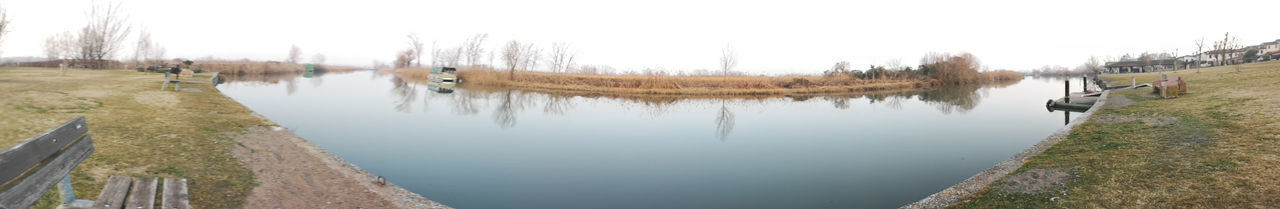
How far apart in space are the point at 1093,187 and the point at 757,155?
435cm

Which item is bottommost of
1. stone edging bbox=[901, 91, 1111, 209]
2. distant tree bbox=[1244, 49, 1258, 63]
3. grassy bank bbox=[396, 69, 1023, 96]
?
stone edging bbox=[901, 91, 1111, 209]

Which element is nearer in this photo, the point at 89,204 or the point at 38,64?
the point at 89,204

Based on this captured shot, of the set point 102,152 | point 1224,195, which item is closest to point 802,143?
point 1224,195

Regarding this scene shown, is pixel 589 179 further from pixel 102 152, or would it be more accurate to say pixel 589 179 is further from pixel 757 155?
pixel 102 152

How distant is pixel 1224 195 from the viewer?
4.99 meters

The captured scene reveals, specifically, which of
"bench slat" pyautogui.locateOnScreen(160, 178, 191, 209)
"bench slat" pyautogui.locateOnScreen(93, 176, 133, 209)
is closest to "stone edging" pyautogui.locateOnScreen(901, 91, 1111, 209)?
"bench slat" pyautogui.locateOnScreen(160, 178, 191, 209)

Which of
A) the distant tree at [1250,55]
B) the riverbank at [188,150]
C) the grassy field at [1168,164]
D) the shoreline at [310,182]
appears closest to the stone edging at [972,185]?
the grassy field at [1168,164]

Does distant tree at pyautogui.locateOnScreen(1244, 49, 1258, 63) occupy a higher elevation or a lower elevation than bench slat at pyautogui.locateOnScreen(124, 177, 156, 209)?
higher

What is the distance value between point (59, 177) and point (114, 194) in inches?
38.6

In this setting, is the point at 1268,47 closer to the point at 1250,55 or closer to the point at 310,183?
the point at 1250,55

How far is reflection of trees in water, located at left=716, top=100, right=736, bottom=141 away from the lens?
11544 millimetres

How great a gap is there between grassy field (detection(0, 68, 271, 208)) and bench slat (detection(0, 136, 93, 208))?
1.64 meters

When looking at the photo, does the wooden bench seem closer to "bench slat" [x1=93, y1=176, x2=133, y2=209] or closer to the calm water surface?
"bench slat" [x1=93, y1=176, x2=133, y2=209]

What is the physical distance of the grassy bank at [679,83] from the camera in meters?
29.5
